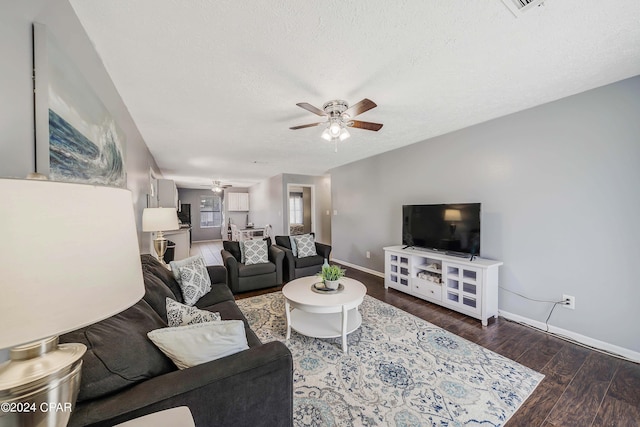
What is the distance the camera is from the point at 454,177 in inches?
126

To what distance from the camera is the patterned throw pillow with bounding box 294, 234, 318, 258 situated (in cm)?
410

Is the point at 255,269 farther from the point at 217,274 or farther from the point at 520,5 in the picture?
the point at 520,5

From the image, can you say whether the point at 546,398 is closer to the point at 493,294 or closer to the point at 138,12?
the point at 493,294

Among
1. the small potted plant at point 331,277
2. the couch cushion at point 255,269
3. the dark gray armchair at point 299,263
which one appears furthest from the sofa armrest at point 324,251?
the small potted plant at point 331,277

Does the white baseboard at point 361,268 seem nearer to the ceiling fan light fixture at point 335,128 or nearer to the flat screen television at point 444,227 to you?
the flat screen television at point 444,227

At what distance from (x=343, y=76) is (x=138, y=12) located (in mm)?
1273

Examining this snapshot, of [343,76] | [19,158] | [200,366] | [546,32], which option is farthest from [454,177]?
[19,158]

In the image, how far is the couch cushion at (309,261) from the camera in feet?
13.1

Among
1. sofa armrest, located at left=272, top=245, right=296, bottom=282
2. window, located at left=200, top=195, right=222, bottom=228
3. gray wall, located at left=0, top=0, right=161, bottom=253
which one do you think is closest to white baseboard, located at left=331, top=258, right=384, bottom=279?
sofa armrest, located at left=272, top=245, right=296, bottom=282

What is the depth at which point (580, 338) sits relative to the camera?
87.4 inches

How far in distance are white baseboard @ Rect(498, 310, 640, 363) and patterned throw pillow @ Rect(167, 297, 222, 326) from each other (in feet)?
10.4

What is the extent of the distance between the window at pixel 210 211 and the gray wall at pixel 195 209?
15 centimetres

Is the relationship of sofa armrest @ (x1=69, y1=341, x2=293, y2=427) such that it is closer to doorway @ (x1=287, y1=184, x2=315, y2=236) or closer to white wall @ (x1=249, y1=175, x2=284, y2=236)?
white wall @ (x1=249, y1=175, x2=284, y2=236)

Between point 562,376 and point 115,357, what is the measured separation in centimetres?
292
